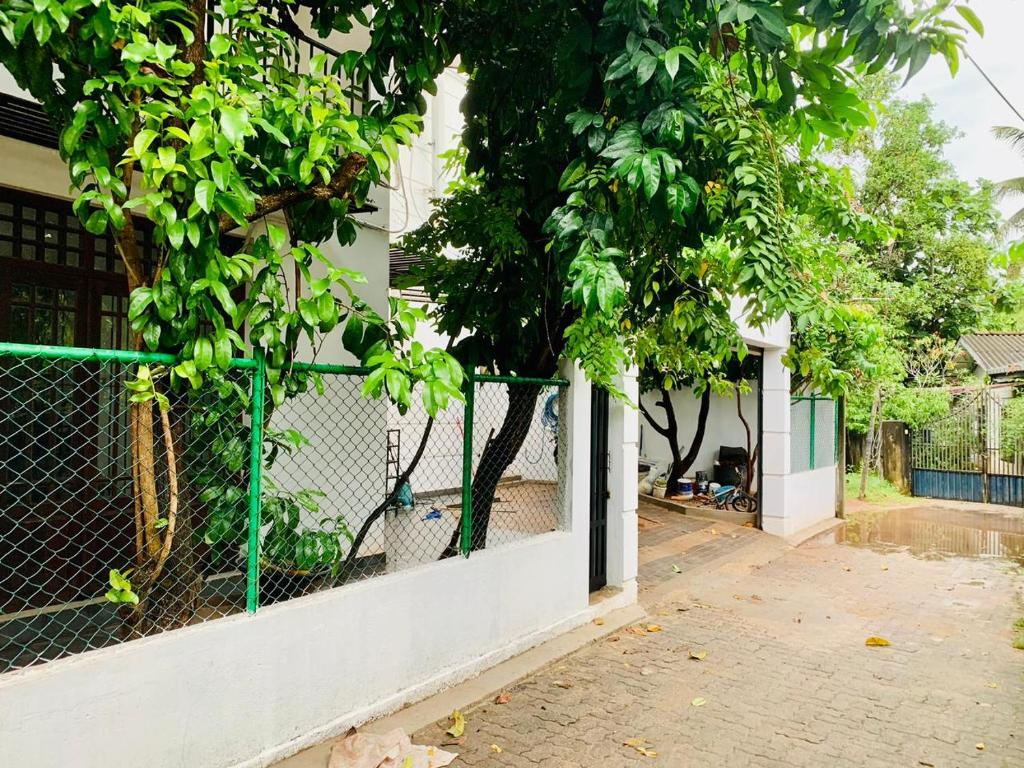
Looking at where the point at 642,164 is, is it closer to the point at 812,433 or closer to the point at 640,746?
the point at 640,746

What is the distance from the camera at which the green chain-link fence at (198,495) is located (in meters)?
3.02

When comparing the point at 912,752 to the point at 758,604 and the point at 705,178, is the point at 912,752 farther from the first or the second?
the point at 705,178

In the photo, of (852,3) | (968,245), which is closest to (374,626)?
(852,3)

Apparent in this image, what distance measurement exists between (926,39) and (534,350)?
2.98 metres

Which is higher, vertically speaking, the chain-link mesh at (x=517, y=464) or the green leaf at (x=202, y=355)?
the green leaf at (x=202, y=355)

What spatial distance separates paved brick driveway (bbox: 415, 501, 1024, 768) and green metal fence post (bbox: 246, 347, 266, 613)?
1269mm

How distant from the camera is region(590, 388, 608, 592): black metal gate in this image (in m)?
5.79

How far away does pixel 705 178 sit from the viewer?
4266 millimetres

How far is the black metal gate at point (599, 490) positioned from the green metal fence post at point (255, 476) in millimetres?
3187

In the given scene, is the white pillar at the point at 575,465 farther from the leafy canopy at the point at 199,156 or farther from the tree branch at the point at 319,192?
the tree branch at the point at 319,192

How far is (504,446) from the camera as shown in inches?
195

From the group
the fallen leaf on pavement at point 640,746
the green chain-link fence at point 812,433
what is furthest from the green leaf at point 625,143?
the green chain-link fence at point 812,433

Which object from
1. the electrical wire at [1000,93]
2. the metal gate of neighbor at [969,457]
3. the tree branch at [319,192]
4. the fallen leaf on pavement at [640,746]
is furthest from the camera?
the metal gate of neighbor at [969,457]

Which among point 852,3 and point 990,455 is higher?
point 852,3
